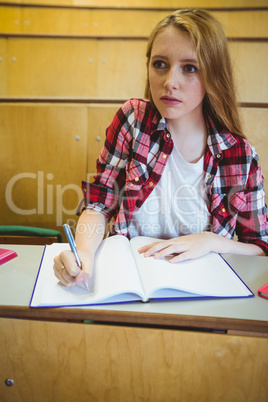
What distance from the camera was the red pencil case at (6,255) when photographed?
0.84 meters

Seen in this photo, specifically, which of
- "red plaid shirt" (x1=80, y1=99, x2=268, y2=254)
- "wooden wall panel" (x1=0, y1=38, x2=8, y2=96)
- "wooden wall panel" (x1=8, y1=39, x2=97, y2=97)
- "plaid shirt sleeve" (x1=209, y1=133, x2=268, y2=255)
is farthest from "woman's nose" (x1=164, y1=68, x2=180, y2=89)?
"wooden wall panel" (x1=0, y1=38, x2=8, y2=96)

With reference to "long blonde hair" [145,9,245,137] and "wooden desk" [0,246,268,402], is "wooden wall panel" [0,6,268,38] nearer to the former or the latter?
"long blonde hair" [145,9,245,137]

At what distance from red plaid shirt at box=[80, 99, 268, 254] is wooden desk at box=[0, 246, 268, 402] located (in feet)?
1.58

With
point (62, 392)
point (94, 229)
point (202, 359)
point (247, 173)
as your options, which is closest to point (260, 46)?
point (247, 173)

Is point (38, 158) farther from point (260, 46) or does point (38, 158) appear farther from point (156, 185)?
point (260, 46)

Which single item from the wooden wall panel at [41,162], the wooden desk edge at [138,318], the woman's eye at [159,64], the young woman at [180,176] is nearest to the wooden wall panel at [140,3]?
the wooden wall panel at [41,162]

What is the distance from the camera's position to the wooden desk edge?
0.62 m

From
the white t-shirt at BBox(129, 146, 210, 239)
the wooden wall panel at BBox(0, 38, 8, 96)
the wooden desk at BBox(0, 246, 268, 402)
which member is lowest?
the wooden desk at BBox(0, 246, 268, 402)

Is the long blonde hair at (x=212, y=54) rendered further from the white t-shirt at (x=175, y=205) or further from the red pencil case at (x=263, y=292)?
the red pencil case at (x=263, y=292)

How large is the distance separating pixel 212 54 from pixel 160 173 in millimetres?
370

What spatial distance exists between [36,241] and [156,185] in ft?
2.22

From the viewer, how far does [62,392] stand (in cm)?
68

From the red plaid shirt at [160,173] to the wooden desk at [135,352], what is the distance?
480mm

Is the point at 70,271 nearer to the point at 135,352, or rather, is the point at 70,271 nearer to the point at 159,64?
the point at 135,352
